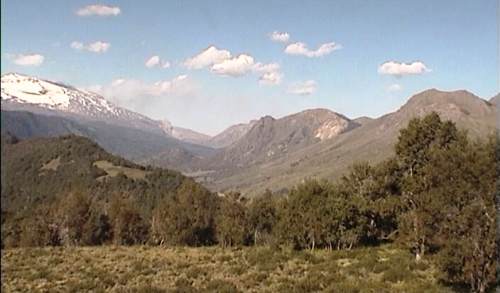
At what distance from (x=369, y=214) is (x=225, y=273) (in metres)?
21.5

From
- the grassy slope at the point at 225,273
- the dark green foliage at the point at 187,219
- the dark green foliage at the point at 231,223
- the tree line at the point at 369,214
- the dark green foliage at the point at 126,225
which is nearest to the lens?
the tree line at the point at 369,214

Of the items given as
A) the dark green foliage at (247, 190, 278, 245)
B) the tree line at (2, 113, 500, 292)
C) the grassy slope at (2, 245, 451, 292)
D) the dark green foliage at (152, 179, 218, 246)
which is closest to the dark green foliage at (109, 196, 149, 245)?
the tree line at (2, 113, 500, 292)

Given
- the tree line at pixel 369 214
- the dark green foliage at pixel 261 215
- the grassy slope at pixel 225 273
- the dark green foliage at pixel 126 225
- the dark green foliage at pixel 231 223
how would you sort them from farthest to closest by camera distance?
the dark green foliage at pixel 126 225 < the dark green foliage at pixel 261 215 < the dark green foliage at pixel 231 223 < the grassy slope at pixel 225 273 < the tree line at pixel 369 214

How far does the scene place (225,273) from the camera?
1030 inches

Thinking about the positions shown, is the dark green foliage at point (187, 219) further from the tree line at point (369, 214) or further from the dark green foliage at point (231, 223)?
the dark green foliage at point (231, 223)

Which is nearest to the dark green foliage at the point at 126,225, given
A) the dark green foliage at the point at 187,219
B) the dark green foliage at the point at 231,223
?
the dark green foliage at the point at 187,219

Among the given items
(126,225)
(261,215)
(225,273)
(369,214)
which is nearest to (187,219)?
(261,215)

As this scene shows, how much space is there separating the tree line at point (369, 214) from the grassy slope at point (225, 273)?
2334 millimetres

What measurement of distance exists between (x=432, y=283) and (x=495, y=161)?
6.50 m

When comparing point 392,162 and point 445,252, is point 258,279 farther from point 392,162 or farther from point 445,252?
point 392,162

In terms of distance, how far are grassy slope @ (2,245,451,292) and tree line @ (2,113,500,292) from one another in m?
2.33

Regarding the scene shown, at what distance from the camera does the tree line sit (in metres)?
18.5

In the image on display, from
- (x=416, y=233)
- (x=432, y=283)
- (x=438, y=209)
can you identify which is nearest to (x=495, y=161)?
(x=438, y=209)

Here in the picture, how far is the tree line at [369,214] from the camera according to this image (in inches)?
728
